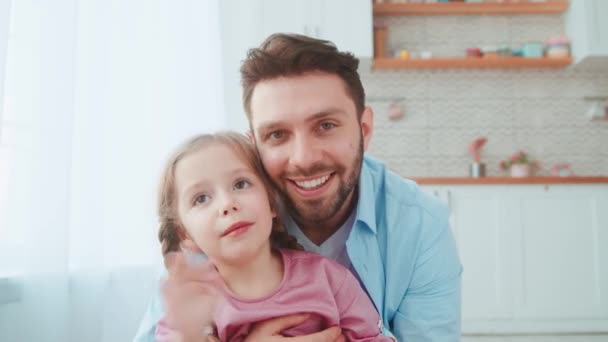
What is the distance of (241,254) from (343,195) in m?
0.39

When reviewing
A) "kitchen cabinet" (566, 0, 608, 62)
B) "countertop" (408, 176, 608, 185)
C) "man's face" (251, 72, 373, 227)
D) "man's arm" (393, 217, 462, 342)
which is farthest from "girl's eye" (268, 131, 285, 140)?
"kitchen cabinet" (566, 0, 608, 62)

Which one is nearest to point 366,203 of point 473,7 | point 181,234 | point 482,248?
point 181,234

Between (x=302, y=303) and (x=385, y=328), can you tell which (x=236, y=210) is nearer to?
(x=302, y=303)

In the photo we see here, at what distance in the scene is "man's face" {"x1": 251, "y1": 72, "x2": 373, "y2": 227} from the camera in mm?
1298

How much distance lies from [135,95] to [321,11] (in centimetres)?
242

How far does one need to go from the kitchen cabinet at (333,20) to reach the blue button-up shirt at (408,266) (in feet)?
8.32

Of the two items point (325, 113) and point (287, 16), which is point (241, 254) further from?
point (287, 16)

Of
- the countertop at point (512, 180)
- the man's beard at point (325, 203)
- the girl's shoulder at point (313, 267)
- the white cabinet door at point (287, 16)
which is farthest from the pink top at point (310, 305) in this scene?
the white cabinet door at point (287, 16)

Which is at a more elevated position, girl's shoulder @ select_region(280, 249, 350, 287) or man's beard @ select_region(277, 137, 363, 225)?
man's beard @ select_region(277, 137, 363, 225)

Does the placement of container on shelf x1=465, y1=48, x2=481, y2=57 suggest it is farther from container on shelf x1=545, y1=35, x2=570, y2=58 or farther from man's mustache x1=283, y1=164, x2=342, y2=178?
man's mustache x1=283, y1=164, x2=342, y2=178

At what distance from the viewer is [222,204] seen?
1083 mm

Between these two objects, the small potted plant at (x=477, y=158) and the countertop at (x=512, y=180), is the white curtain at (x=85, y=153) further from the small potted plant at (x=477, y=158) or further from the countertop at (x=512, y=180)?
the small potted plant at (x=477, y=158)

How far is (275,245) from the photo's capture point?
1.35 metres

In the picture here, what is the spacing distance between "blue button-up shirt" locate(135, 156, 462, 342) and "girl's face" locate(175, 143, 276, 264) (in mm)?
331
